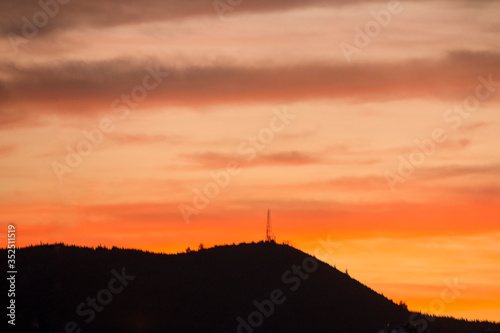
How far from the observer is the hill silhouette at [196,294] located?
71188mm

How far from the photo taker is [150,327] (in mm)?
71125

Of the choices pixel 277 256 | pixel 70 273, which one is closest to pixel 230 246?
pixel 277 256

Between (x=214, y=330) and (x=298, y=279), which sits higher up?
(x=298, y=279)

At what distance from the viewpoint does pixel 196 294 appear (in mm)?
77125

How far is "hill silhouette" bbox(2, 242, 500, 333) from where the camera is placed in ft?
234

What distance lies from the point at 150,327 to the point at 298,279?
1694 centimetres

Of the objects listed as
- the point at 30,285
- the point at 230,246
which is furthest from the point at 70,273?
the point at 230,246

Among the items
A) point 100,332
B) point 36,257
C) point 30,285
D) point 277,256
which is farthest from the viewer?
point 277,256

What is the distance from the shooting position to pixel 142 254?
271 feet

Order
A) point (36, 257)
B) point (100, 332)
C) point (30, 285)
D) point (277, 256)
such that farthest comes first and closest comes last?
1. point (277, 256)
2. point (36, 257)
3. point (30, 285)
4. point (100, 332)

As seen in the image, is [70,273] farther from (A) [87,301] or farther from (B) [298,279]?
(B) [298,279]

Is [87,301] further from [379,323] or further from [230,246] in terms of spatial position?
[379,323]

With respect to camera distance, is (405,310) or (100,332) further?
(405,310)

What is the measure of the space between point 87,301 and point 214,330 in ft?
34.1
